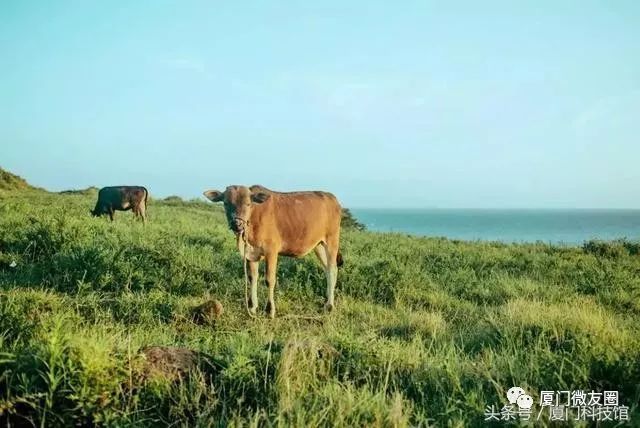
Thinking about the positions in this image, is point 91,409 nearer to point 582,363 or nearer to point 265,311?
point 582,363

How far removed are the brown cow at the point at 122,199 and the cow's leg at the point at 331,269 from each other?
1259 centimetres

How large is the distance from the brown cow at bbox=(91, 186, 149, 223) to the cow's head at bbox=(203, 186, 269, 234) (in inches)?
524

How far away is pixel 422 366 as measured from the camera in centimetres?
511

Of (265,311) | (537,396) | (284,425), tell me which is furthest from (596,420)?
(265,311)

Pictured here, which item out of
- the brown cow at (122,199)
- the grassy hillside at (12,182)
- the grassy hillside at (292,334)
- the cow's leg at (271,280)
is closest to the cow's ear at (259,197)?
the cow's leg at (271,280)

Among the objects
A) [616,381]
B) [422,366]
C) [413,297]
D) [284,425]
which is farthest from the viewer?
[413,297]

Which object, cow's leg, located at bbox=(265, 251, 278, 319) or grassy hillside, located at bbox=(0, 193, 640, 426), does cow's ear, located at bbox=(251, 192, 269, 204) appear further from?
grassy hillside, located at bbox=(0, 193, 640, 426)

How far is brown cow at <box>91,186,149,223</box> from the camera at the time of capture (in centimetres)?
2111

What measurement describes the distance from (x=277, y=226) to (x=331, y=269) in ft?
4.77

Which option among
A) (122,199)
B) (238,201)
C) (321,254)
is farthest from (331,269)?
(122,199)

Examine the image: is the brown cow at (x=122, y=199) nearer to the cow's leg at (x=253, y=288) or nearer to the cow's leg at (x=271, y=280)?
the cow's leg at (x=253, y=288)

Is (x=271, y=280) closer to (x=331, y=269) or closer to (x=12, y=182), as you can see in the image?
(x=331, y=269)

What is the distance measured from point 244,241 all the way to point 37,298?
2.97 meters

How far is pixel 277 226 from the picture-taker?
9266mm
